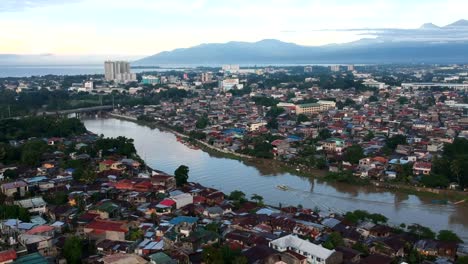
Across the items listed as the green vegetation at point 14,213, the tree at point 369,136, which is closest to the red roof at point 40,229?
the green vegetation at point 14,213

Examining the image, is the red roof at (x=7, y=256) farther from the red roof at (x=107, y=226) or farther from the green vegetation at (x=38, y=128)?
the green vegetation at (x=38, y=128)

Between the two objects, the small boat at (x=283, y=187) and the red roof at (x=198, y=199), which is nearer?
the red roof at (x=198, y=199)

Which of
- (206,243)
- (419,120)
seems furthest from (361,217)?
(419,120)

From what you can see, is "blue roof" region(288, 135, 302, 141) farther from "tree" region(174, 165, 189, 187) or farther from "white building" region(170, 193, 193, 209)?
"white building" region(170, 193, 193, 209)

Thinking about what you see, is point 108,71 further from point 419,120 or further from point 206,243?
point 206,243

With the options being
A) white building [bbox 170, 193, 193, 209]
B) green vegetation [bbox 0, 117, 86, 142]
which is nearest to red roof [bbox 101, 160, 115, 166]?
white building [bbox 170, 193, 193, 209]

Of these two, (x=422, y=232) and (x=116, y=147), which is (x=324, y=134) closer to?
(x=116, y=147)

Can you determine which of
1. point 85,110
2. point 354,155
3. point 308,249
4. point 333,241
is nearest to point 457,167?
point 354,155
